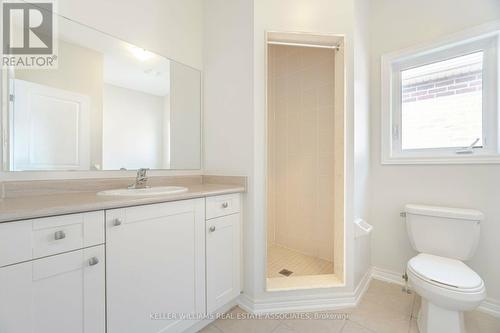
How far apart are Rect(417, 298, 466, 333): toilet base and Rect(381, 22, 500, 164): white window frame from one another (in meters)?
1.09

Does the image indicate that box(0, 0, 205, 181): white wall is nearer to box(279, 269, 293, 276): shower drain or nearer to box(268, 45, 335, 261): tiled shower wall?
box(268, 45, 335, 261): tiled shower wall

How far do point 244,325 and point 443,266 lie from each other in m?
1.36

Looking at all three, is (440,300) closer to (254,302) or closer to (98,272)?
(254,302)

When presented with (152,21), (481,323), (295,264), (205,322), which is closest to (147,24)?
(152,21)

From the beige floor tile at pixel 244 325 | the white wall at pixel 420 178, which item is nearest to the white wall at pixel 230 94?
the beige floor tile at pixel 244 325

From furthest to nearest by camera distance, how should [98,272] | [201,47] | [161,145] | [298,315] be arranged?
[201,47] → [161,145] → [298,315] → [98,272]

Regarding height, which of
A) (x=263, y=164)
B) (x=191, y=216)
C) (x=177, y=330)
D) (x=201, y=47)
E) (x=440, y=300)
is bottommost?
(x=177, y=330)

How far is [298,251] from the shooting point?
8.44 feet

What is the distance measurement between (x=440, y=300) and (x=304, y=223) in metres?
1.40

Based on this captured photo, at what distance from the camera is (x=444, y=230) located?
1587 mm

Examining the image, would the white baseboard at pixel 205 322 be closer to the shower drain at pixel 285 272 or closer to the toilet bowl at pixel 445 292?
the shower drain at pixel 285 272

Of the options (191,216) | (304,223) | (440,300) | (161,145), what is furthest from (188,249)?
(304,223)

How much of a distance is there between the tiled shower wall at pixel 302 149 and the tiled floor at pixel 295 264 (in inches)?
4.0

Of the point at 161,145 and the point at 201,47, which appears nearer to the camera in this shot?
the point at 161,145
